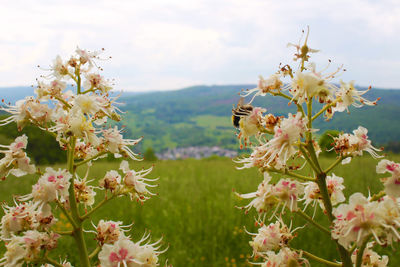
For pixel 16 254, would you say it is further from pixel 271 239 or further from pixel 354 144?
pixel 354 144

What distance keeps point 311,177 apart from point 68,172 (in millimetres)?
1563

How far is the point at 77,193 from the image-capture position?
103 inches

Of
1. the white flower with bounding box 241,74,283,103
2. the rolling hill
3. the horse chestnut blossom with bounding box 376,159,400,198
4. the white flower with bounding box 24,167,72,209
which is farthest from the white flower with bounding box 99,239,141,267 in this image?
the rolling hill

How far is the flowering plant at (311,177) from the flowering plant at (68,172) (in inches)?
33.4

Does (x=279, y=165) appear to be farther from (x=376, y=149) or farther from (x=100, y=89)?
(x=100, y=89)

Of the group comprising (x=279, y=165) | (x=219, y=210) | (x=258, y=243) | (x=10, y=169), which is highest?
(x=279, y=165)

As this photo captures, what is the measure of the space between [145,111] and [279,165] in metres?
164

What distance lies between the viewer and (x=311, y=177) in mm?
2205

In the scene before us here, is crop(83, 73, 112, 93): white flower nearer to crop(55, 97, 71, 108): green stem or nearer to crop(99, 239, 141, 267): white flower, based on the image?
crop(55, 97, 71, 108): green stem

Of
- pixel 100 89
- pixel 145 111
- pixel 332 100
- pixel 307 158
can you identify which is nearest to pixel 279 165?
pixel 307 158

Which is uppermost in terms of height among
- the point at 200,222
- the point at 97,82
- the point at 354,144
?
the point at 97,82

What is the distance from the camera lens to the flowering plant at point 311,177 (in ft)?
5.96

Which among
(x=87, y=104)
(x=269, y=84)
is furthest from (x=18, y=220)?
(x=269, y=84)

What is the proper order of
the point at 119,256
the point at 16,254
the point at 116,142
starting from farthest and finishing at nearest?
the point at 116,142
the point at 16,254
the point at 119,256
